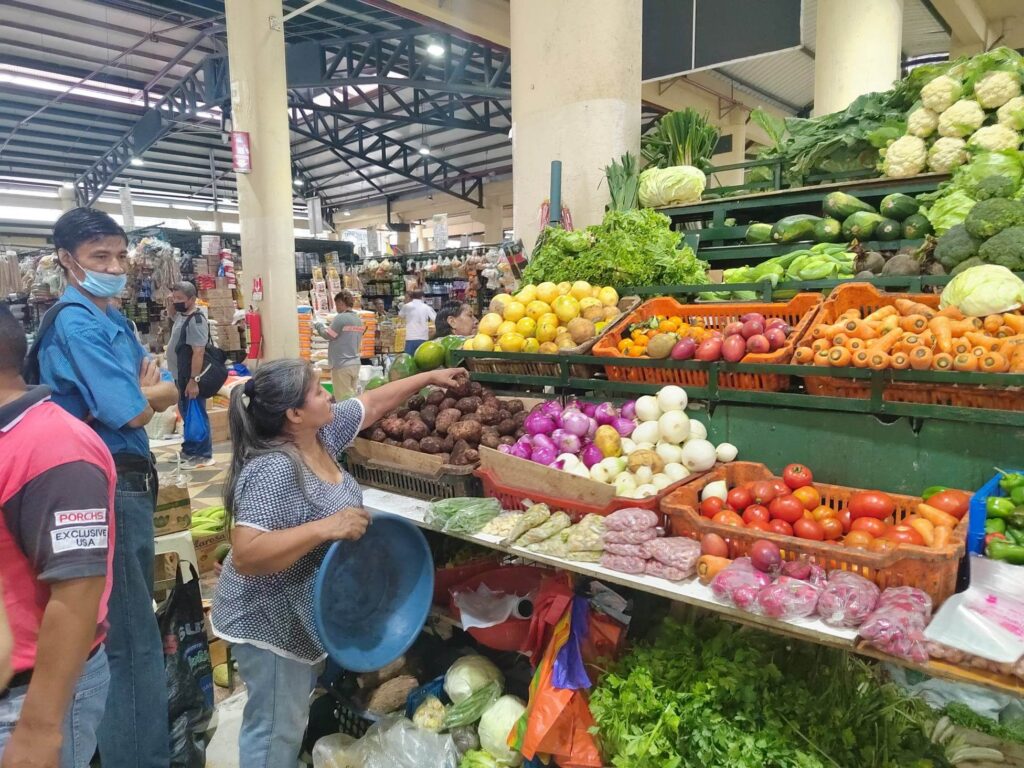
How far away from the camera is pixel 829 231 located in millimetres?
3559

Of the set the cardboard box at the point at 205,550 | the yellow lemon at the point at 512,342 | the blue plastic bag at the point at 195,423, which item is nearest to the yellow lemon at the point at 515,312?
the yellow lemon at the point at 512,342

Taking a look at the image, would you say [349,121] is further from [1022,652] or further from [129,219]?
[1022,652]

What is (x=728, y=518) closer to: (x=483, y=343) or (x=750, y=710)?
(x=750, y=710)

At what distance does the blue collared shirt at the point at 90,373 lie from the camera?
2.57 metres

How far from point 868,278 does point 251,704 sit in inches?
121

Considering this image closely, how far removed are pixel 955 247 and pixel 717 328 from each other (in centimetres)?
101

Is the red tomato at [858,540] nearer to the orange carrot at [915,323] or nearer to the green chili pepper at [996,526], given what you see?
the green chili pepper at [996,526]

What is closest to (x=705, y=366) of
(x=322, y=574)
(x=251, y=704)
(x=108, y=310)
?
(x=322, y=574)

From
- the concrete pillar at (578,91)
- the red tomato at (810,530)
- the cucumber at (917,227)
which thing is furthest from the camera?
the concrete pillar at (578,91)

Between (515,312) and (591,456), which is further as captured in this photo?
(515,312)

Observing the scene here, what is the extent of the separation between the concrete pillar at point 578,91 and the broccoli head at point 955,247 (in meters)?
2.40

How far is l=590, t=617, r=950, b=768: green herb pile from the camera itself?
2.04 m

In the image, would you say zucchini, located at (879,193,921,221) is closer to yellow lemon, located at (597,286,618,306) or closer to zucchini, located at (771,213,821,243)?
zucchini, located at (771,213,821,243)

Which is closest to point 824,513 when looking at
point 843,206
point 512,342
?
point 512,342
